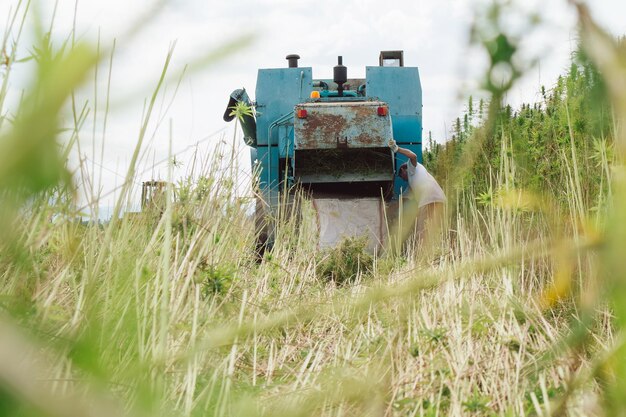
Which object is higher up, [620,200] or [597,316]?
[620,200]

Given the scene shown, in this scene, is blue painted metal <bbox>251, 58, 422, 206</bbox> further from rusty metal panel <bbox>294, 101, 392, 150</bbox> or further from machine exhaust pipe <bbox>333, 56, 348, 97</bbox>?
rusty metal panel <bbox>294, 101, 392, 150</bbox>

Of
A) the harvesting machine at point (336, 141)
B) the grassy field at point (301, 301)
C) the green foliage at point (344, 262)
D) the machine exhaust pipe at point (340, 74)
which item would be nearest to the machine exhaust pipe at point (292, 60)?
the harvesting machine at point (336, 141)

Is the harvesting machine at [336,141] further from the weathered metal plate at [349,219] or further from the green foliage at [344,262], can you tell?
the green foliage at [344,262]

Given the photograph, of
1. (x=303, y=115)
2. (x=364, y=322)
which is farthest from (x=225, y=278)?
(x=303, y=115)

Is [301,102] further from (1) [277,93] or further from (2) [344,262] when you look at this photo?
(2) [344,262]

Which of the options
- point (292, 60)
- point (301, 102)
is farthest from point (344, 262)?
point (292, 60)

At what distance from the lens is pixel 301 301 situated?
3023 mm

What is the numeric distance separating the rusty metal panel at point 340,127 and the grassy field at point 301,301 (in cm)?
96

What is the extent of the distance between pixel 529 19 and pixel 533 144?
371 centimetres

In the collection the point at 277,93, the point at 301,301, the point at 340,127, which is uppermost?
the point at 277,93

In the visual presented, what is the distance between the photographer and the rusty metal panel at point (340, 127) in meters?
6.51

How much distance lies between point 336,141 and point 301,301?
12.0ft

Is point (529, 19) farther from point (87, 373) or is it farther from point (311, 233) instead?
point (311, 233)

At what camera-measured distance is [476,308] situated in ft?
9.31
